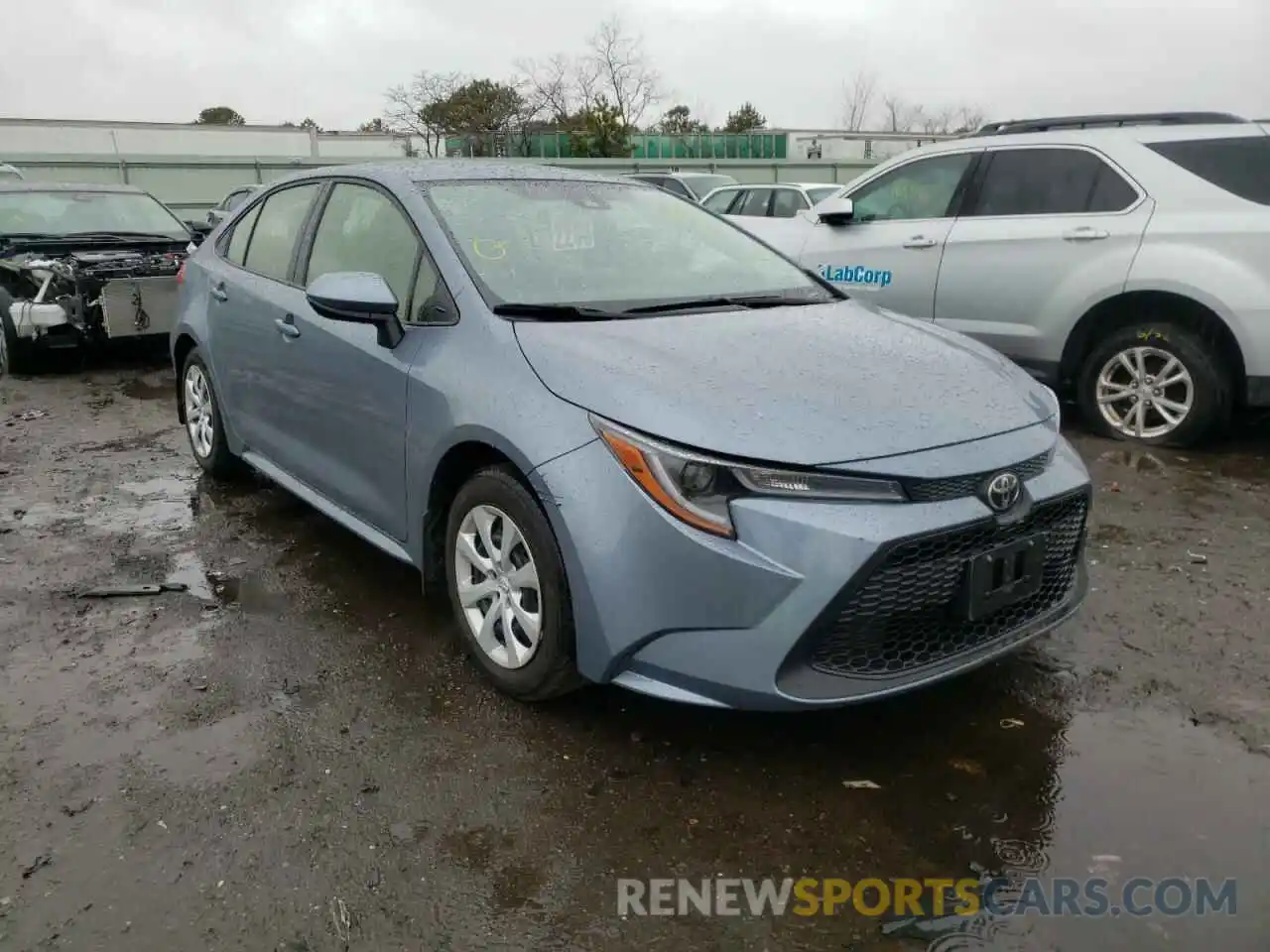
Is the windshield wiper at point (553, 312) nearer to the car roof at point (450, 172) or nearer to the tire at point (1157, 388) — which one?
the car roof at point (450, 172)

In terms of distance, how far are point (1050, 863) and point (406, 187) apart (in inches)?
116

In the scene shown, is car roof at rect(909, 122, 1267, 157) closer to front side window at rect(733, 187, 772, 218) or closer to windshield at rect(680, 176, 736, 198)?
front side window at rect(733, 187, 772, 218)

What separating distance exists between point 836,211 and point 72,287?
230 inches

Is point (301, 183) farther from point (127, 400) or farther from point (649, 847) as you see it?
point (127, 400)

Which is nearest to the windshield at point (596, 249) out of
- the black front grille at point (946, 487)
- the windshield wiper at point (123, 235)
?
the black front grille at point (946, 487)

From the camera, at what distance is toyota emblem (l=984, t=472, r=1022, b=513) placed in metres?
2.59

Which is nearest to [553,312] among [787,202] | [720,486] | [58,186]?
[720,486]

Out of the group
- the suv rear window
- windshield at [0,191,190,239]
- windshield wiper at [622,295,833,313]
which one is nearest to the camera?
windshield wiper at [622,295,833,313]

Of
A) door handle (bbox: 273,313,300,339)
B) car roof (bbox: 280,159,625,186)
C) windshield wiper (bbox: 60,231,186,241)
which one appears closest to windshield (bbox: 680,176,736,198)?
windshield wiper (bbox: 60,231,186,241)

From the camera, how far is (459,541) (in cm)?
310

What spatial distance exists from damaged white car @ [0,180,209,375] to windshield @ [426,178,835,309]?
4.90 m

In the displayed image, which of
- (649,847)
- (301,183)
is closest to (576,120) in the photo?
(301,183)

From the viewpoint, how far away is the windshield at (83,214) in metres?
8.73

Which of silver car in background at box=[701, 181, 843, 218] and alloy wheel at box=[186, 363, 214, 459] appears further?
silver car in background at box=[701, 181, 843, 218]
